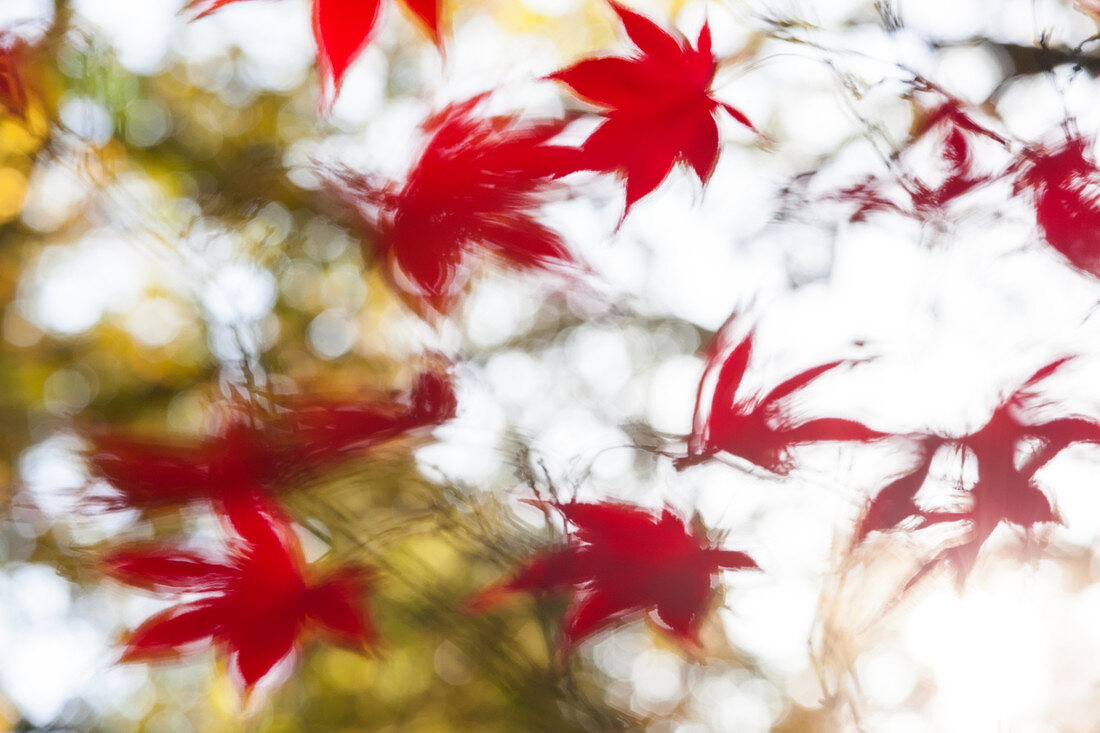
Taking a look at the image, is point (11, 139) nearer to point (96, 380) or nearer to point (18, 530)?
point (96, 380)

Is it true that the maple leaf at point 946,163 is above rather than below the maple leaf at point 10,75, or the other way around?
above

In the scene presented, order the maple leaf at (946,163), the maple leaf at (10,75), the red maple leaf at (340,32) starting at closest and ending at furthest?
the red maple leaf at (340,32)
the maple leaf at (946,163)
the maple leaf at (10,75)

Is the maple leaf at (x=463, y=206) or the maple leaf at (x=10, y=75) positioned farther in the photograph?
the maple leaf at (x=10, y=75)

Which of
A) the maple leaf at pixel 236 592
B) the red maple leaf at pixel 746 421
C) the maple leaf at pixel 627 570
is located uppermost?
the red maple leaf at pixel 746 421

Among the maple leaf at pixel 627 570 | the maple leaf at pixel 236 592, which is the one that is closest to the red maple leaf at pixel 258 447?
the maple leaf at pixel 236 592

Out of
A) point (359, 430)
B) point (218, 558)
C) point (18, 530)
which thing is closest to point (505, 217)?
point (359, 430)

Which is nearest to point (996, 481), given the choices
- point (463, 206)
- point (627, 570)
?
point (627, 570)

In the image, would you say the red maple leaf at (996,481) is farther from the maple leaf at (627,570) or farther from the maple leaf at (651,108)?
the maple leaf at (651,108)

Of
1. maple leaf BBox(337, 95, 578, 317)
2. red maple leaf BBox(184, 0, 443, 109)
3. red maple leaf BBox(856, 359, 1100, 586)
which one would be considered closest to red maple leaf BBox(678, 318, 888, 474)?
red maple leaf BBox(856, 359, 1100, 586)
